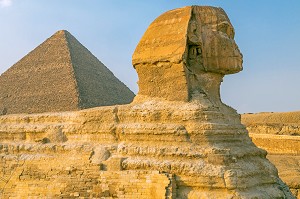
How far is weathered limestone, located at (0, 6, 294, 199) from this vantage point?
8.91 meters

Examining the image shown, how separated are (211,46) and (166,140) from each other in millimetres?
2233

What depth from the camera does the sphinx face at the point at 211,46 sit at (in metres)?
10.0

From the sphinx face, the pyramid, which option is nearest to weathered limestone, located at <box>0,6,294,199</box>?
the sphinx face

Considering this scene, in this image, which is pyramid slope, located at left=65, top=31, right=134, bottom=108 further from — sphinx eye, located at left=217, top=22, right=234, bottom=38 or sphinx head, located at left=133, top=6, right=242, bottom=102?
sphinx eye, located at left=217, top=22, right=234, bottom=38

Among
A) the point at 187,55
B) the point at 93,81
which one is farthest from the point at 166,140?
the point at 93,81

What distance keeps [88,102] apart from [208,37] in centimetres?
2353

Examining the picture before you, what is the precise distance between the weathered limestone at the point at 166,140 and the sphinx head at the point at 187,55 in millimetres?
21

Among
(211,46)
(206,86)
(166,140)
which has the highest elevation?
(211,46)

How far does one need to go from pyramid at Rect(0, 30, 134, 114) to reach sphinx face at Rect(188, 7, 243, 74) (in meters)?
23.1

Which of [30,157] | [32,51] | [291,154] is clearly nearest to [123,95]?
[32,51]

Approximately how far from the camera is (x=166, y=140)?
30.6ft

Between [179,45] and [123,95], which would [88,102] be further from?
[179,45]

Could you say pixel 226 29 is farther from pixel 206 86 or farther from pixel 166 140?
pixel 166 140

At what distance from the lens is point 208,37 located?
1007 cm
